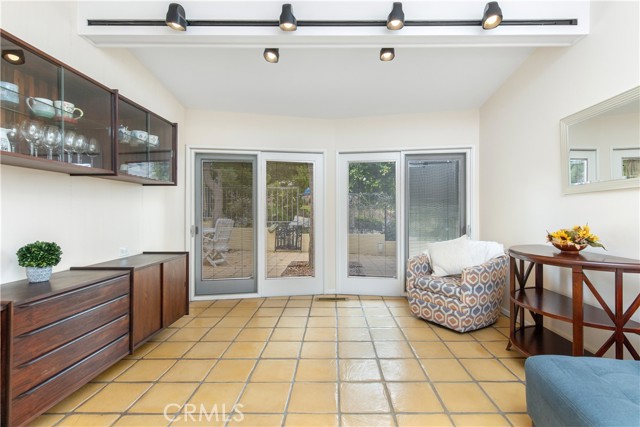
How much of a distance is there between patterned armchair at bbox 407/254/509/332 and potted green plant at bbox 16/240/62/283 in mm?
2994

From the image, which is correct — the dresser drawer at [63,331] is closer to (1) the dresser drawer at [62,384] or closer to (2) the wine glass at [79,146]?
(1) the dresser drawer at [62,384]

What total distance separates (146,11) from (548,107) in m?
3.32

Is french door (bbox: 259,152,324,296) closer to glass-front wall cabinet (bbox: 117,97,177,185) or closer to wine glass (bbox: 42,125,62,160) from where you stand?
glass-front wall cabinet (bbox: 117,97,177,185)

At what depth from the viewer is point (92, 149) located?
1967 millimetres

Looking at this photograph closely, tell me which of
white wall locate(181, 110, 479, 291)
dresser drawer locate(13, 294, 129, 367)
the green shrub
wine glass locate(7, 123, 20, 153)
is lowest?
dresser drawer locate(13, 294, 129, 367)

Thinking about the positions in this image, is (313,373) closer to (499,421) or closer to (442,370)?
(442,370)

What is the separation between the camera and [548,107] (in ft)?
8.07

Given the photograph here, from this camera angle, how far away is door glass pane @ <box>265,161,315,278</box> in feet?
12.8

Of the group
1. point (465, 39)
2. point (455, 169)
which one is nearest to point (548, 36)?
point (465, 39)

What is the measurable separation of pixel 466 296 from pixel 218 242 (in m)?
2.99

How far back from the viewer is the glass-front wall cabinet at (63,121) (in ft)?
4.83

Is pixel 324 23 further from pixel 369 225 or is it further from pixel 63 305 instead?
pixel 369 225

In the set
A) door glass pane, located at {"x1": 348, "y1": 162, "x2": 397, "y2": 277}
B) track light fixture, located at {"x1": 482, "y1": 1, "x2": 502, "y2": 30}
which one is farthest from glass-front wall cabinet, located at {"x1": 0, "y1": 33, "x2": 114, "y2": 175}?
door glass pane, located at {"x1": 348, "y1": 162, "x2": 397, "y2": 277}

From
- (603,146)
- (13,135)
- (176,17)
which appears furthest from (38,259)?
(603,146)
